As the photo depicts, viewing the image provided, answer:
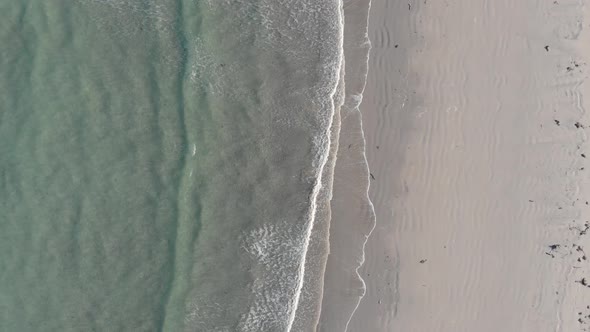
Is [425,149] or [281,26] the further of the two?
[425,149]

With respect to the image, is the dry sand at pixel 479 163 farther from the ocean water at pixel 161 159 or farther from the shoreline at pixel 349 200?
the ocean water at pixel 161 159

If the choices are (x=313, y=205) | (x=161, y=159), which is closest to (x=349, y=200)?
(x=313, y=205)

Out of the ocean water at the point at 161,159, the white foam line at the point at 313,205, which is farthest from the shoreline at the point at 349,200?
the ocean water at the point at 161,159

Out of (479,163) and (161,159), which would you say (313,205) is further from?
(479,163)

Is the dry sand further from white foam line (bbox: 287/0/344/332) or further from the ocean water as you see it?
the ocean water

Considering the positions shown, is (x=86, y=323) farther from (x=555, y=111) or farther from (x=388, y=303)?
(x=555, y=111)

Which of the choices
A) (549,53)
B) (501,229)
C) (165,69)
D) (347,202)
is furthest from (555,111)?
(165,69)
